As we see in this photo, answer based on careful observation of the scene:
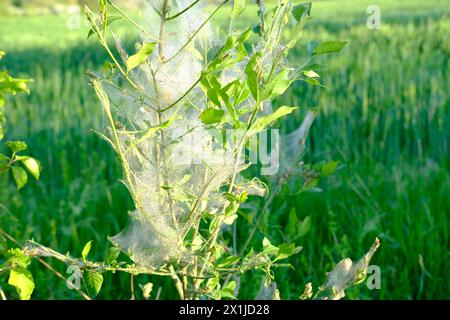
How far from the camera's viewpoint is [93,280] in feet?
4.02

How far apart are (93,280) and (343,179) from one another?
1895mm

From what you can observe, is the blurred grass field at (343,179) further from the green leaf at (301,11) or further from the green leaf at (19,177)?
the green leaf at (301,11)

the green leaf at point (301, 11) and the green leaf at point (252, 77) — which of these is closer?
the green leaf at point (252, 77)

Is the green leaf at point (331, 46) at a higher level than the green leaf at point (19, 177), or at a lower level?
higher

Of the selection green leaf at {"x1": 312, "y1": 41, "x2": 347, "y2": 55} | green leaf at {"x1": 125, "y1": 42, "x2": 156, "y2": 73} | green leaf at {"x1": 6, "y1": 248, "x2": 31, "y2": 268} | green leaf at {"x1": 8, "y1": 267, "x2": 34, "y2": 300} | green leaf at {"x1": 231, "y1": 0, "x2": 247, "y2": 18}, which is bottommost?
green leaf at {"x1": 8, "y1": 267, "x2": 34, "y2": 300}

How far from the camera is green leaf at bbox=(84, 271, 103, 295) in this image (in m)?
1.22

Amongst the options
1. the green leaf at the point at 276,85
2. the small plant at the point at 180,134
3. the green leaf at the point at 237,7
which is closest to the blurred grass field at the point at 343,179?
the small plant at the point at 180,134

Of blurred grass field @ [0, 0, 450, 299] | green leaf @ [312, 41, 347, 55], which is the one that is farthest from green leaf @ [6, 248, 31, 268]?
green leaf @ [312, 41, 347, 55]

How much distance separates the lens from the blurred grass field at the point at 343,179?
95.0 inches

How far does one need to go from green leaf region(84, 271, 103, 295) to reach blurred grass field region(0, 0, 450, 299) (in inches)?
13.8

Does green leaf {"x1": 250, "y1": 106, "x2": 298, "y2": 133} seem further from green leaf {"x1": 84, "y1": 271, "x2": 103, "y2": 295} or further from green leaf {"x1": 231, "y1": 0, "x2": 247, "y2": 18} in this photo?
green leaf {"x1": 84, "y1": 271, "x2": 103, "y2": 295}

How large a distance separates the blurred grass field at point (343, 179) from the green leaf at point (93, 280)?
35 cm
